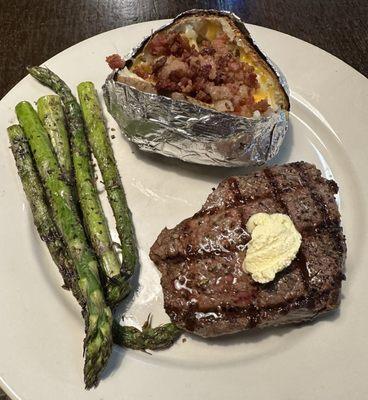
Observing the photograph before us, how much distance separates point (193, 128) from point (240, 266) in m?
0.90

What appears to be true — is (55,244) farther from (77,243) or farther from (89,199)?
(89,199)

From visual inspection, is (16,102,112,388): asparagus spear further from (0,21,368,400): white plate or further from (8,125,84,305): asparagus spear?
(0,21,368,400): white plate

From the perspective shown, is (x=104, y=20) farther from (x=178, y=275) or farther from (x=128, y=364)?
(x=128, y=364)

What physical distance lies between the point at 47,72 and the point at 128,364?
2.16 meters

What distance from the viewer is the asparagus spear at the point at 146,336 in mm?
2682

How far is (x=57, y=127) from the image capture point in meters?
3.35

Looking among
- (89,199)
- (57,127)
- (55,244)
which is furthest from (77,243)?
(57,127)

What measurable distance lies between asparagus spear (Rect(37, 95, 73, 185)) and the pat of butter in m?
1.33

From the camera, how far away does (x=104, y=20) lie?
4.53 metres

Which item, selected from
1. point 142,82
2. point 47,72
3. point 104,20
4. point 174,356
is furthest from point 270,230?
point 104,20

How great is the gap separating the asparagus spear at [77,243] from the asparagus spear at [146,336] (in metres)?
0.15

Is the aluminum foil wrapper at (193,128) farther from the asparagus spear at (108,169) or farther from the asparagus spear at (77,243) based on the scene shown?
the asparagus spear at (77,243)

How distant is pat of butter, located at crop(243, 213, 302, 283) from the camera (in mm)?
2525

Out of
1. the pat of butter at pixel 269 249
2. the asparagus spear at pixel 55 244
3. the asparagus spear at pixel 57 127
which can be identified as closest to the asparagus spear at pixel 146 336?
the asparagus spear at pixel 55 244
